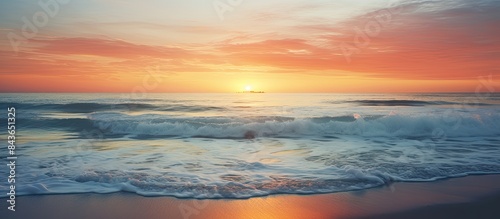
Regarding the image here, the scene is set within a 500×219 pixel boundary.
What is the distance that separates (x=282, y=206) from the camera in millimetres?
5094

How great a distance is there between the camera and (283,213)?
4.82 metres

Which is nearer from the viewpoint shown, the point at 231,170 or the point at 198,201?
the point at 198,201

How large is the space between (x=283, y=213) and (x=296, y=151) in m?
5.59

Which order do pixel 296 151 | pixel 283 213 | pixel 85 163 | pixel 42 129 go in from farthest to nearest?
pixel 42 129 < pixel 296 151 < pixel 85 163 < pixel 283 213

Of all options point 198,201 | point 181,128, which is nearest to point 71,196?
point 198,201

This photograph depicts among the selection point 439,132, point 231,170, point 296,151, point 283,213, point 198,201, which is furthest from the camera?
point 439,132

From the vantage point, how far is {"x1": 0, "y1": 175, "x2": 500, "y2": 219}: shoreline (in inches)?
188

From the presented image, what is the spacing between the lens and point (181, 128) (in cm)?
1677

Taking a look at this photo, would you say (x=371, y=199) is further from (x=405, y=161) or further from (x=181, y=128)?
(x=181, y=128)

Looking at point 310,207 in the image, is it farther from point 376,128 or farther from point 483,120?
point 483,120

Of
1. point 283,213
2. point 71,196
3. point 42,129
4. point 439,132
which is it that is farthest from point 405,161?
point 42,129

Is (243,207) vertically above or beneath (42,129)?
beneath

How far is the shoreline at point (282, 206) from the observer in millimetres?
4777

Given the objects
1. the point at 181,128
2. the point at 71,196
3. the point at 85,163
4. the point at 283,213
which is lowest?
the point at 283,213
